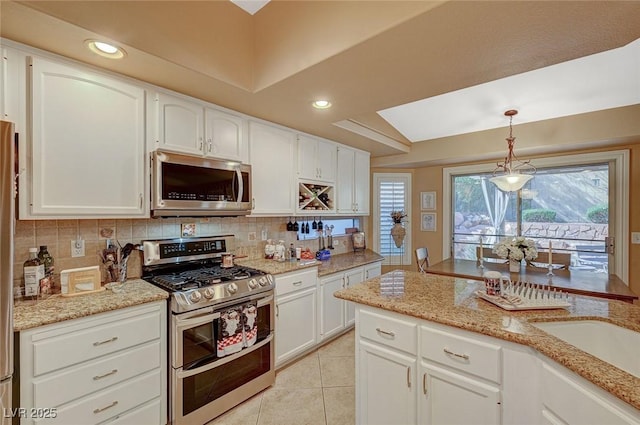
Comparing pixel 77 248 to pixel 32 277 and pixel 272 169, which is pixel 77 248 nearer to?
pixel 32 277

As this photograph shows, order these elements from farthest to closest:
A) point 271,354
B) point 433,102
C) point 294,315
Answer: point 433,102 < point 294,315 < point 271,354

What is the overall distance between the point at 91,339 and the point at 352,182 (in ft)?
10.00

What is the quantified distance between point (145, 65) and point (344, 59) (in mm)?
1177

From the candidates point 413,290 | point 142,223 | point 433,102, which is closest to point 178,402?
point 142,223

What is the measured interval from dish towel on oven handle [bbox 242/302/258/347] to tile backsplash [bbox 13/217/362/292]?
0.78m

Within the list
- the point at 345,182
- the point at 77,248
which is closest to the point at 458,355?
the point at 77,248

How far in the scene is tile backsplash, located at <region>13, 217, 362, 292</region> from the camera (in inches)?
68.1

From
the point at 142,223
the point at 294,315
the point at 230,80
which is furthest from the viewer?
the point at 294,315

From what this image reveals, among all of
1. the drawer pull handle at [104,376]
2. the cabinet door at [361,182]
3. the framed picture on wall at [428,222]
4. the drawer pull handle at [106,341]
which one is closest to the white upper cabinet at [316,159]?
the cabinet door at [361,182]

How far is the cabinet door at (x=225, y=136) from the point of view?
7.47 ft

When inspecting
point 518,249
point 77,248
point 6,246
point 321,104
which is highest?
point 321,104

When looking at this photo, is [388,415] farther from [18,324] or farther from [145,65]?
[145,65]

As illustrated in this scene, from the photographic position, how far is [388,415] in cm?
155

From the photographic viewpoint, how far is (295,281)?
2.59 meters
